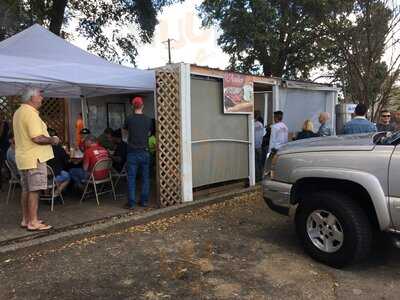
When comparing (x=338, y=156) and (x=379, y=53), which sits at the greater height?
(x=379, y=53)

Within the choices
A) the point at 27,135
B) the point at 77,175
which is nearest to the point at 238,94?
the point at 77,175

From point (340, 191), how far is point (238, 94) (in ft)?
13.2

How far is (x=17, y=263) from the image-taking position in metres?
4.62

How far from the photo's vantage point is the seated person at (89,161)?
6.74 meters

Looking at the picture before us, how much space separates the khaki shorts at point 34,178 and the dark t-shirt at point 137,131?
1.52 metres

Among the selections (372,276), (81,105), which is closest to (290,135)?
(81,105)

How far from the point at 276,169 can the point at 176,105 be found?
99.2 inches

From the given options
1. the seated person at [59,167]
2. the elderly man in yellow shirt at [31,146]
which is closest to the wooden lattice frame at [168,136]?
the seated person at [59,167]

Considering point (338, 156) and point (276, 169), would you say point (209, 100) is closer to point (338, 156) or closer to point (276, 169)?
point (276, 169)

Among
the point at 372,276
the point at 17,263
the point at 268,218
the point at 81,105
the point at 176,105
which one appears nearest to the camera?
the point at 372,276

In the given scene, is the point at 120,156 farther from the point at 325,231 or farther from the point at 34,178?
the point at 325,231

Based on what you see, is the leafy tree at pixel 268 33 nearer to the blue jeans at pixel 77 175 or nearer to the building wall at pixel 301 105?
the building wall at pixel 301 105

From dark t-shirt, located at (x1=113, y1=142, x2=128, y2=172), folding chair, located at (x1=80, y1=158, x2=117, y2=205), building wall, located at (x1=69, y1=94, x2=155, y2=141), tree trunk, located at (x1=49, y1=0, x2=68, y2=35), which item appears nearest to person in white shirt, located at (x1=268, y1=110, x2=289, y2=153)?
dark t-shirt, located at (x1=113, y1=142, x2=128, y2=172)

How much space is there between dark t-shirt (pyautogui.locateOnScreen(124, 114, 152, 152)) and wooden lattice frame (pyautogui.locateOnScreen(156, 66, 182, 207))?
285 mm
